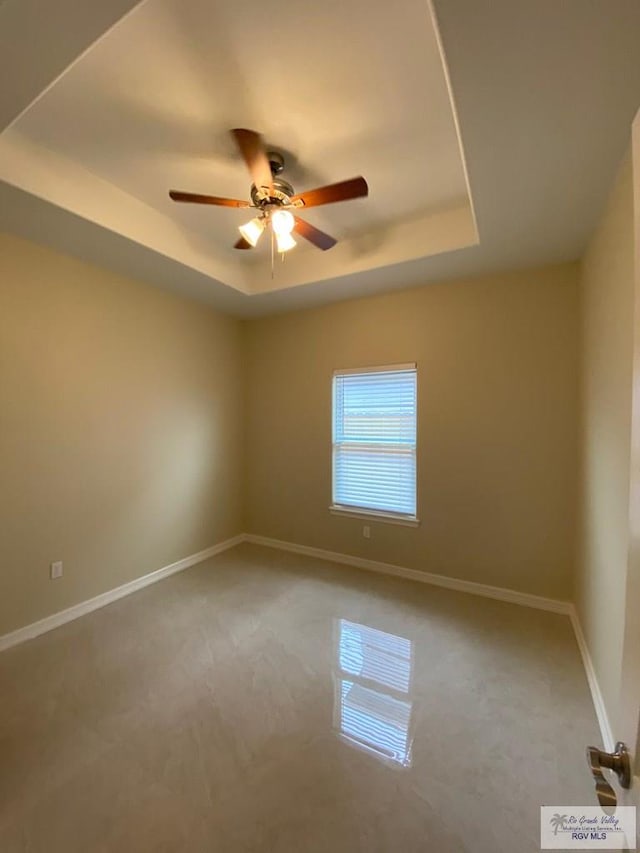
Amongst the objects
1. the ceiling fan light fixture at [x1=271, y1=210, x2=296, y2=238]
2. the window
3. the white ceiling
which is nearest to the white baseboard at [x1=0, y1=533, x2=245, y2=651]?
the window

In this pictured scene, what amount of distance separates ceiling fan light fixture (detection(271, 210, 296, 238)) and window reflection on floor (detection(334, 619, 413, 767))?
103 inches

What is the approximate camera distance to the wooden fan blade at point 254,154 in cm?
168

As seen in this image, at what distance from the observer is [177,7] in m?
1.37

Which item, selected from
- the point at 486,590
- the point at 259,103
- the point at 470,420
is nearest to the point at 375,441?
the point at 470,420

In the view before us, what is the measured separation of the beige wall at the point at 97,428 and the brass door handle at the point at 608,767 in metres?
3.16

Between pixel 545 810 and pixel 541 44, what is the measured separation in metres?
2.70

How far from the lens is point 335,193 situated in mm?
1960

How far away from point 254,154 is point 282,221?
394 millimetres

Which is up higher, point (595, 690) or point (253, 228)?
point (253, 228)

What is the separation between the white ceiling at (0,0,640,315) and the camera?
48.9 inches

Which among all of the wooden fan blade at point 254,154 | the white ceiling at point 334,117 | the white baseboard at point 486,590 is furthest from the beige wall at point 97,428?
the wooden fan blade at point 254,154

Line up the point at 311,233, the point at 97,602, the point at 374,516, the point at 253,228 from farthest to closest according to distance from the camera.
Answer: the point at 374,516
the point at 97,602
the point at 311,233
the point at 253,228

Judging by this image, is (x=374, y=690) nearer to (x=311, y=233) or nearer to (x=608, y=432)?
(x=608, y=432)

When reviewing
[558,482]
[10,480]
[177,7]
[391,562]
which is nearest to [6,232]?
[10,480]
